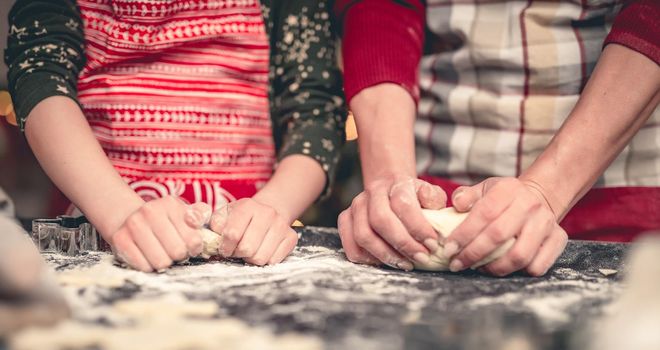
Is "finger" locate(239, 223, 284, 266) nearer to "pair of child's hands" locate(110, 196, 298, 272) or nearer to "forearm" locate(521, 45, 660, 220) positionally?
"pair of child's hands" locate(110, 196, 298, 272)

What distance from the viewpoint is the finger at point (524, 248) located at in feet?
2.65

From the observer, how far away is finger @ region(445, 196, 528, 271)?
31.4 inches

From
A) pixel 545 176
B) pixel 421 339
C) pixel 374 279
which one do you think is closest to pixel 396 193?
pixel 374 279

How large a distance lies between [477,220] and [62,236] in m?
0.61

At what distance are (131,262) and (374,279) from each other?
12.8 inches

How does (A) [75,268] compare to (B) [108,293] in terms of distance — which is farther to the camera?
(A) [75,268]

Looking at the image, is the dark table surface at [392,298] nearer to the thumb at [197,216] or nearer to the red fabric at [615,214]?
the thumb at [197,216]

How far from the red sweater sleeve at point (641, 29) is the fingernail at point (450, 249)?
1.48 ft

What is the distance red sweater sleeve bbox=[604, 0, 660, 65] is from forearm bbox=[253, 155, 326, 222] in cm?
57

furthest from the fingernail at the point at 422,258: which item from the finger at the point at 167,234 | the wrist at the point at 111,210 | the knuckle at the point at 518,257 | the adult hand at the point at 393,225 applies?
the wrist at the point at 111,210

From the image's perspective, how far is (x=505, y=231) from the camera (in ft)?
2.62

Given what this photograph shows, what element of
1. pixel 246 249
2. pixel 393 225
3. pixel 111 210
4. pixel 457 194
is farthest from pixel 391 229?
pixel 111 210

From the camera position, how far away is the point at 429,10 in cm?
127

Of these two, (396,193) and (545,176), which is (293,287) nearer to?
(396,193)
